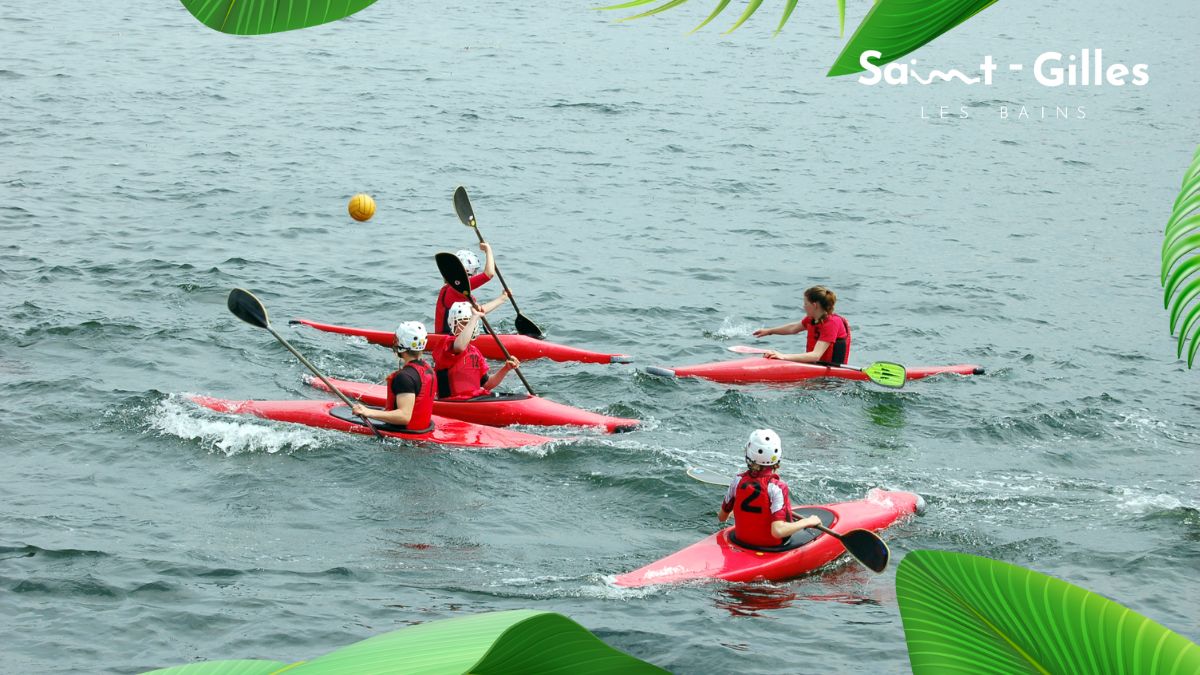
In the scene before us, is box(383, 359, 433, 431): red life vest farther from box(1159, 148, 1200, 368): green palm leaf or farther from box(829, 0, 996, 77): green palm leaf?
box(1159, 148, 1200, 368): green palm leaf

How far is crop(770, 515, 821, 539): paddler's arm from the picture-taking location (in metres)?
8.45

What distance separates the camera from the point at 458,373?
11.6 meters

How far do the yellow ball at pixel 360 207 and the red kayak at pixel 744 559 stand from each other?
802 cm

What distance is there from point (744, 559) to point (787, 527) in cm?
37

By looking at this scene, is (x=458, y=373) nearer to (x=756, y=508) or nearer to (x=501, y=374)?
(x=501, y=374)

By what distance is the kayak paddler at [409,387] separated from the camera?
10.3 m

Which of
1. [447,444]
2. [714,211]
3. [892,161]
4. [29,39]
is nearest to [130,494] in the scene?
[447,444]

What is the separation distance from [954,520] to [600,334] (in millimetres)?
5982

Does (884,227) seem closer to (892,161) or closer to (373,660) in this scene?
(892,161)

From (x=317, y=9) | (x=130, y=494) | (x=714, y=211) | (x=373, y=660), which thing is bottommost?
(x=130, y=494)

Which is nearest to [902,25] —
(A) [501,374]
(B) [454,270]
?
(A) [501,374]

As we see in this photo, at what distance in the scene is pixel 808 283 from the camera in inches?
706

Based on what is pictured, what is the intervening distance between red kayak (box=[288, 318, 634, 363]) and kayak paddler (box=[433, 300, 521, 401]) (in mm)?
2061

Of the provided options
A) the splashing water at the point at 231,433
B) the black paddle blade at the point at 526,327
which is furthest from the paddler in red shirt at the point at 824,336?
the splashing water at the point at 231,433
